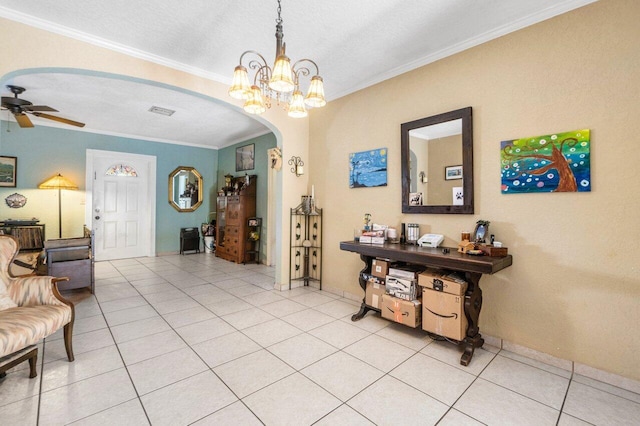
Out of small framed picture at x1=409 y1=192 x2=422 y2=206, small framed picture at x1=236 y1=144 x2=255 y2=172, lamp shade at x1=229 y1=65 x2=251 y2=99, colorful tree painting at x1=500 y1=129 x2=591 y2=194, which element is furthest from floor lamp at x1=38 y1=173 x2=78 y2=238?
colorful tree painting at x1=500 y1=129 x2=591 y2=194

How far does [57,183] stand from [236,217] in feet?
10.5

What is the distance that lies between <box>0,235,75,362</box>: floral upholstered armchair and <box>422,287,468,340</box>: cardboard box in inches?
114

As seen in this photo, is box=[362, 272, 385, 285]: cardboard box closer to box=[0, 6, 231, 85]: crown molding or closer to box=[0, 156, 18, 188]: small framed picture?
box=[0, 6, 231, 85]: crown molding

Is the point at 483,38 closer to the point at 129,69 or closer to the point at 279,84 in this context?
the point at 279,84

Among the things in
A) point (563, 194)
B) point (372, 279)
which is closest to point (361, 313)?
point (372, 279)

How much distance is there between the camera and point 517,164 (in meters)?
2.39

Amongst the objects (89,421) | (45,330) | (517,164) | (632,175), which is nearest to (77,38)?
(45,330)

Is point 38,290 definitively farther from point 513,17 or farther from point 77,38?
point 513,17

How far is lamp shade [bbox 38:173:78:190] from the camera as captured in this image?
5.02 m

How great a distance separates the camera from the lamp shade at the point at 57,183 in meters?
5.02

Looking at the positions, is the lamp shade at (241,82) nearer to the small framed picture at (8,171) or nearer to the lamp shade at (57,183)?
the lamp shade at (57,183)

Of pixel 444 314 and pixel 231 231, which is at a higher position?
pixel 231 231

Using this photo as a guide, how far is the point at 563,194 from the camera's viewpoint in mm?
2189

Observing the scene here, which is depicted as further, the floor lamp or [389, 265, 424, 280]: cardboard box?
the floor lamp
